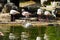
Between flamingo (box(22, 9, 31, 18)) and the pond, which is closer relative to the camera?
the pond

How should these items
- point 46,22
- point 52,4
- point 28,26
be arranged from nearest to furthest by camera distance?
point 28,26
point 46,22
point 52,4

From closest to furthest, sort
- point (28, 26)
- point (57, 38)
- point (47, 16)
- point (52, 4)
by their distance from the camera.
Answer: point (57, 38) < point (28, 26) < point (47, 16) < point (52, 4)

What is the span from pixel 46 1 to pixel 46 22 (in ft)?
16.6

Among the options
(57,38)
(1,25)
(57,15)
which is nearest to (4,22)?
(1,25)

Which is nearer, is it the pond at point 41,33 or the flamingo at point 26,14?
the pond at point 41,33

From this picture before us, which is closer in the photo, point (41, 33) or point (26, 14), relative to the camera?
point (41, 33)

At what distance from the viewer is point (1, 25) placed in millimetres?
16922

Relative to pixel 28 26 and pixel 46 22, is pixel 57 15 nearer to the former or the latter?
pixel 46 22

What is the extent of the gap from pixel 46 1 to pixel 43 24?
5.68 m

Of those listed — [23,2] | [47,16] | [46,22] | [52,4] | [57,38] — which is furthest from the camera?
[23,2]

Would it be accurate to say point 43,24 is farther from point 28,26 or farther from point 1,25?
point 1,25

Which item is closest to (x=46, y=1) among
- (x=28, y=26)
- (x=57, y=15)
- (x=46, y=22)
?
(x=57, y=15)

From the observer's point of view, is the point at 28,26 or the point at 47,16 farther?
the point at 47,16

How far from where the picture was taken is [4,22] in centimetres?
1755
